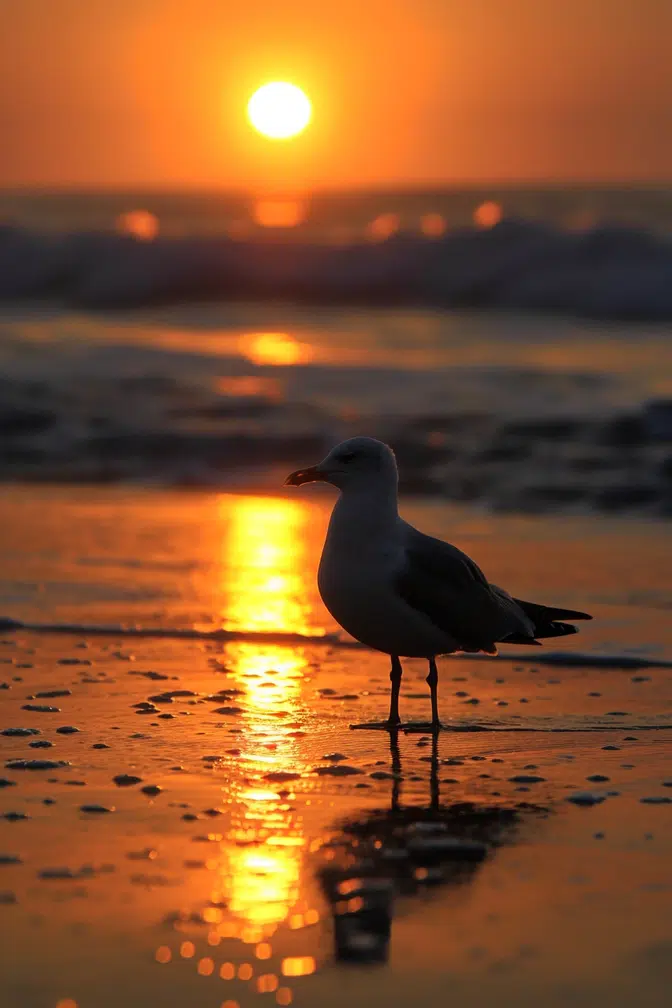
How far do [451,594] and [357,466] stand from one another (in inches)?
20.3

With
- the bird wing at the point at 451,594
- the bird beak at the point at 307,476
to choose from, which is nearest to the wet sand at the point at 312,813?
the bird wing at the point at 451,594

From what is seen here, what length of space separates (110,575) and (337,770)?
332 cm

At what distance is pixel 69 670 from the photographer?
5910 mm

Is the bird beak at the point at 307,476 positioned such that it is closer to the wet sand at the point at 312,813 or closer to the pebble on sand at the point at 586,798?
the wet sand at the point at 312,813

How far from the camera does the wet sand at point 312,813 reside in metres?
3.21

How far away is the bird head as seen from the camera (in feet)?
17.1

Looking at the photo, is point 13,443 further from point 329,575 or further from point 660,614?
point 329,575

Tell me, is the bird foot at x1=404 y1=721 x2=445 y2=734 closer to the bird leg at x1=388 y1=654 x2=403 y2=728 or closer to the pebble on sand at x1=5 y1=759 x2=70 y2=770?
the bird leg at x1=388 y1=654 x2=403 y2=728

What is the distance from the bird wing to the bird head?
0.68 ft

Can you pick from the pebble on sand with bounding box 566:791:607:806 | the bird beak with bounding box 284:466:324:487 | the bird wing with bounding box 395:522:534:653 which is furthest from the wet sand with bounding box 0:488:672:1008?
the bird beak with bounding box 284:466:324:487

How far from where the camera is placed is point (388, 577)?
5.03 meters

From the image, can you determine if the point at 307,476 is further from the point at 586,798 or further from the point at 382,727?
the point at 586,798

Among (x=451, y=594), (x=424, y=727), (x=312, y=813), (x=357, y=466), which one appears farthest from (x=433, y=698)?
(x=312, y=813)

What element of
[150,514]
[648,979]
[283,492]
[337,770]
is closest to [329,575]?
[337,770]
